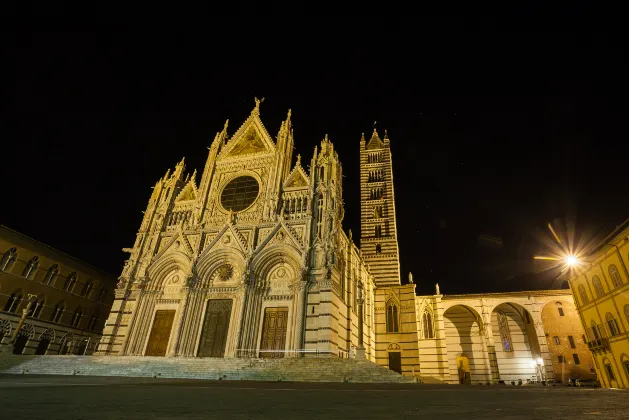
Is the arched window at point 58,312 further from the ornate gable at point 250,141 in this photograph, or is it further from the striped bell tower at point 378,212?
the striped bell tower at point 378,212

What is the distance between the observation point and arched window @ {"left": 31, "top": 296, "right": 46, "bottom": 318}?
27.5 metres

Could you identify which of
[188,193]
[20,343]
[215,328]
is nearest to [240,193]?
[188,193]

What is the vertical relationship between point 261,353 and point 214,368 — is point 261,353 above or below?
above

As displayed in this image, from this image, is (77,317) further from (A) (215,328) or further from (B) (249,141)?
(B) (249,141)

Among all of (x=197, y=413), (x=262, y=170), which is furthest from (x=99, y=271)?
(x=197, y=413)

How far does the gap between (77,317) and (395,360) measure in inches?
1154

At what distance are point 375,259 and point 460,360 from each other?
13.7 m

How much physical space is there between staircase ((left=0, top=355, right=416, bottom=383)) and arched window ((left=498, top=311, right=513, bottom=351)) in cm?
2674

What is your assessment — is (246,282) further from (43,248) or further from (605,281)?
(605,281)

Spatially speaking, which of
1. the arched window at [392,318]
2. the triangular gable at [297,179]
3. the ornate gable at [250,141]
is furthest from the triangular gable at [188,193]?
the arched window at [392,318]

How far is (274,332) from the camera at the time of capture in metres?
20.7

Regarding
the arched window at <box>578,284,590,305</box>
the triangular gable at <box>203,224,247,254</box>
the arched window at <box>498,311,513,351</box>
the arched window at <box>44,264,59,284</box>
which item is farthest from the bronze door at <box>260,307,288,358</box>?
the arched window at <box>498,311,513,351</box>

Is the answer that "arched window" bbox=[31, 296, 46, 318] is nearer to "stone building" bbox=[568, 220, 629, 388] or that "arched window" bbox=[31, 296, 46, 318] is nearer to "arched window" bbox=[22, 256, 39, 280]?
"arched window" bbox=[22, 256, 39, 280]

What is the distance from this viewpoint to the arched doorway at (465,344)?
34.2 metres
